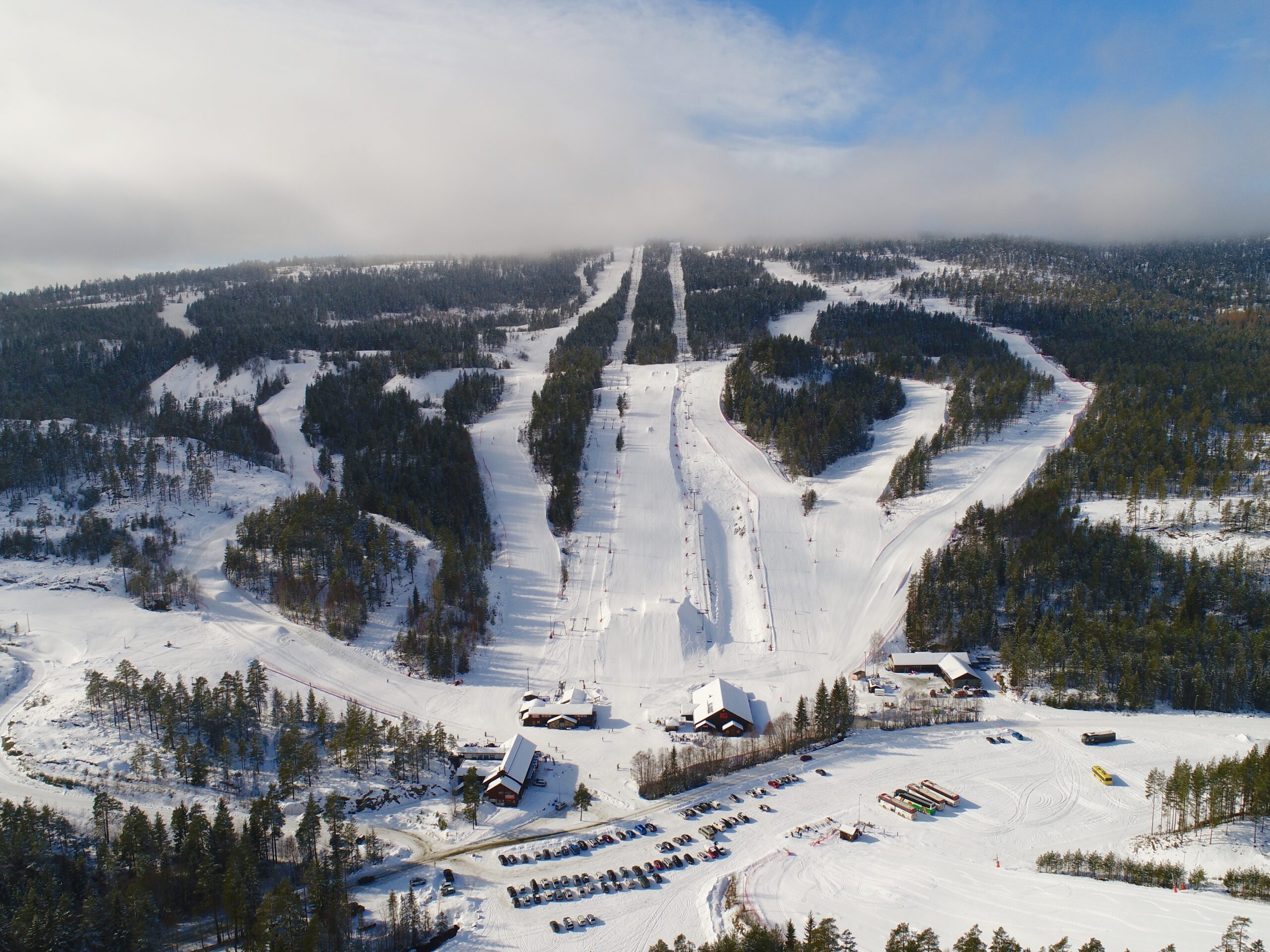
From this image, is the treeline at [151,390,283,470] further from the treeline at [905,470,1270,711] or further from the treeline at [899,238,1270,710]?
the treeline at [899,238,1270,710]

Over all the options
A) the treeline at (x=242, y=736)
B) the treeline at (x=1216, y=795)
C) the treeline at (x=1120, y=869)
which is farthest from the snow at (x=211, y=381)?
the treeline at (x=1216, y=795)

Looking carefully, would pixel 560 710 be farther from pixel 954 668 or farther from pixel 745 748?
pixel 954 668

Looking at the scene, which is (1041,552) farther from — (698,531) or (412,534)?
(412,534)

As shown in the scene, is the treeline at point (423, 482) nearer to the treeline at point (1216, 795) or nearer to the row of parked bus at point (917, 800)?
the row of parked bus at point (917, 800)

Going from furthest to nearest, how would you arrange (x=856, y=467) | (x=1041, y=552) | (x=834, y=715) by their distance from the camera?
(x=856, y=467), (x=1041, y=552), (x=834, y=715)

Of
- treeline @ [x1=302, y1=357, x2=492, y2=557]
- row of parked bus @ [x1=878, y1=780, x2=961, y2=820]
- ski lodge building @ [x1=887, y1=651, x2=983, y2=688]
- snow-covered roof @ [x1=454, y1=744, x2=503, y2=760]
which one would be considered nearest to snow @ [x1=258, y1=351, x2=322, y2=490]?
treeline @ [x1=302, y1=357, x2=492, y2=557]

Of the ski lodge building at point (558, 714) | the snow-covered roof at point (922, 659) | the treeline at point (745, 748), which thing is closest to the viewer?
the treeline at point (745, 748)

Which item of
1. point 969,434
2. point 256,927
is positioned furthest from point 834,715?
point 969,434
